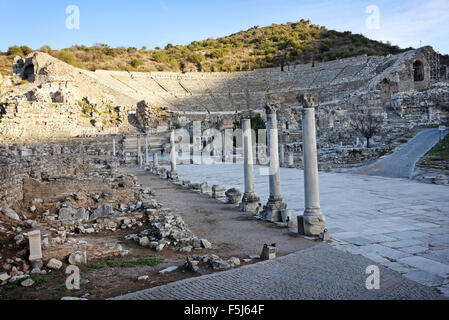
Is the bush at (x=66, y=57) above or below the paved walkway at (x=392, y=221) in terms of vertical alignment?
above

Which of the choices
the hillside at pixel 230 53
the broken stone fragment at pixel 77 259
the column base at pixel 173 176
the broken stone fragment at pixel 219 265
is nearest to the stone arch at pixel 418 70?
the hillside at pixel 230 53

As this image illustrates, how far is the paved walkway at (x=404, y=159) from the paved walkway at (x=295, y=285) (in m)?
11.8

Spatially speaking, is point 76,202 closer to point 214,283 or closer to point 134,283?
point 134,283

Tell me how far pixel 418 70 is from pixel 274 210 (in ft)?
196

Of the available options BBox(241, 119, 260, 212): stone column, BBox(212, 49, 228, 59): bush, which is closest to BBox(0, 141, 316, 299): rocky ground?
BBox(241, 119, 260, 212): stone column

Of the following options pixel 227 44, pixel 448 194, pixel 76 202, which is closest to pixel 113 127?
pixel 76 202

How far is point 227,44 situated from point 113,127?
69.3 metres

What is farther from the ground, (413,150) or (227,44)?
(227,44)

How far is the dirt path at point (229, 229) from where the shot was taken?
6.68m

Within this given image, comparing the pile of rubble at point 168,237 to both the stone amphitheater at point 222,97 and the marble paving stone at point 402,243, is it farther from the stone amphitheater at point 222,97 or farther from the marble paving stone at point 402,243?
the stone amphitheater at point 222,97

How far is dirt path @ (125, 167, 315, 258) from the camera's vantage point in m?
6.68

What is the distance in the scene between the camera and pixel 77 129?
4753cm

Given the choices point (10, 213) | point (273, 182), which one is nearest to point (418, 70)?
point (273, 182)

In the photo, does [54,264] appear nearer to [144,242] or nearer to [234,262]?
[144,242]
